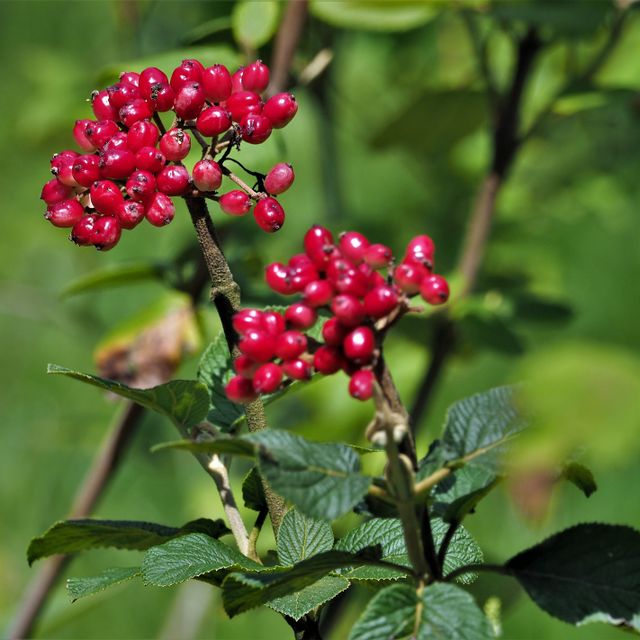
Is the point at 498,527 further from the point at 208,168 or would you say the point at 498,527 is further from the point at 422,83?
the point at 208,168

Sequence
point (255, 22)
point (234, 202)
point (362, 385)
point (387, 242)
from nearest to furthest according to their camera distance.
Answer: point (362, 385)
point (234, 202)
point (255, 22)
point (387, 242)

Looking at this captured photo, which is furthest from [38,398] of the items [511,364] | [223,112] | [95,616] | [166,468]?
[223,112]

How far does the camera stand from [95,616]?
2.06 meters

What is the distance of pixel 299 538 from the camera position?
2.05ft

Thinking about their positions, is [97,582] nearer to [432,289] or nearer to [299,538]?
[299,538]

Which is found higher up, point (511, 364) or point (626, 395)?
point (626, 395)

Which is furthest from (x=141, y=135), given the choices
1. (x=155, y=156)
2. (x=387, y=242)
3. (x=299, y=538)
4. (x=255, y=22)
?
(x=387, y=242)

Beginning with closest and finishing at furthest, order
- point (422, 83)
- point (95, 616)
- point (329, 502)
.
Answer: point (329, 502)
point (422, 83)
point (95, 616)

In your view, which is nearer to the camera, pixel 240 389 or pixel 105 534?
pixel 240 389

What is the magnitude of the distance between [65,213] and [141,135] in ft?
0.21

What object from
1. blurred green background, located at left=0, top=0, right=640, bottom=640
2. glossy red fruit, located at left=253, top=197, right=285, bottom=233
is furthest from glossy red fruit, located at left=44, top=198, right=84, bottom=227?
blurred green background, located at left=0, top=0, right=640, bottom=640

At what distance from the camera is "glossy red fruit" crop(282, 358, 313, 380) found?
1.64 feet

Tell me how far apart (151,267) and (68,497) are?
0.98 meters

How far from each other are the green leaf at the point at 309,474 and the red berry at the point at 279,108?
0.19 m
